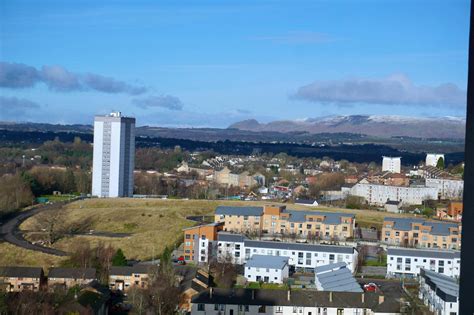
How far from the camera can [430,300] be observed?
4875 mm

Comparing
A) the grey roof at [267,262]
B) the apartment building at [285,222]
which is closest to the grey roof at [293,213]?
the apartment building at [285,222]

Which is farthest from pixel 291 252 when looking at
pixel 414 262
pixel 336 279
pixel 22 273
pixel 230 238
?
pixel 22 273

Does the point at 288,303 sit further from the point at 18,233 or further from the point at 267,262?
the point at 18,233

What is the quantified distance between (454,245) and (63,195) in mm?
7136

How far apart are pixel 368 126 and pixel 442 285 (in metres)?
48.7

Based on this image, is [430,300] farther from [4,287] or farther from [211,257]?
[4,287]

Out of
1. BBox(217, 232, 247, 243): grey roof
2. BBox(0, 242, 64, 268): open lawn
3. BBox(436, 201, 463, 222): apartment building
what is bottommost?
BBox(0, 242, 64, 268): open lawn

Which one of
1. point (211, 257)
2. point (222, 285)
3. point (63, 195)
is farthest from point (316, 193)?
point (222, 285)

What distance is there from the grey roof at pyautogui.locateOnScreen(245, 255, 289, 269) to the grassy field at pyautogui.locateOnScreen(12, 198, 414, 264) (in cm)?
123

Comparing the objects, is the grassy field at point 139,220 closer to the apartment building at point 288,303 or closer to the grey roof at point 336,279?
the grey roof at point 336,279

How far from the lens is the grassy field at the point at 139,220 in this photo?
723 centimetres

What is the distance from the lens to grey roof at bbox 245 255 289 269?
596cm

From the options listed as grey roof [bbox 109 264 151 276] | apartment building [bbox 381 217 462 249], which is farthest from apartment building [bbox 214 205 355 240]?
grey roof [bbox 109 264 151 276]

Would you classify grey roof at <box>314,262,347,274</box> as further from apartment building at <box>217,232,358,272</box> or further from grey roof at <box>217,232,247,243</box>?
grey roof at <box>217,232,247,243</box>
